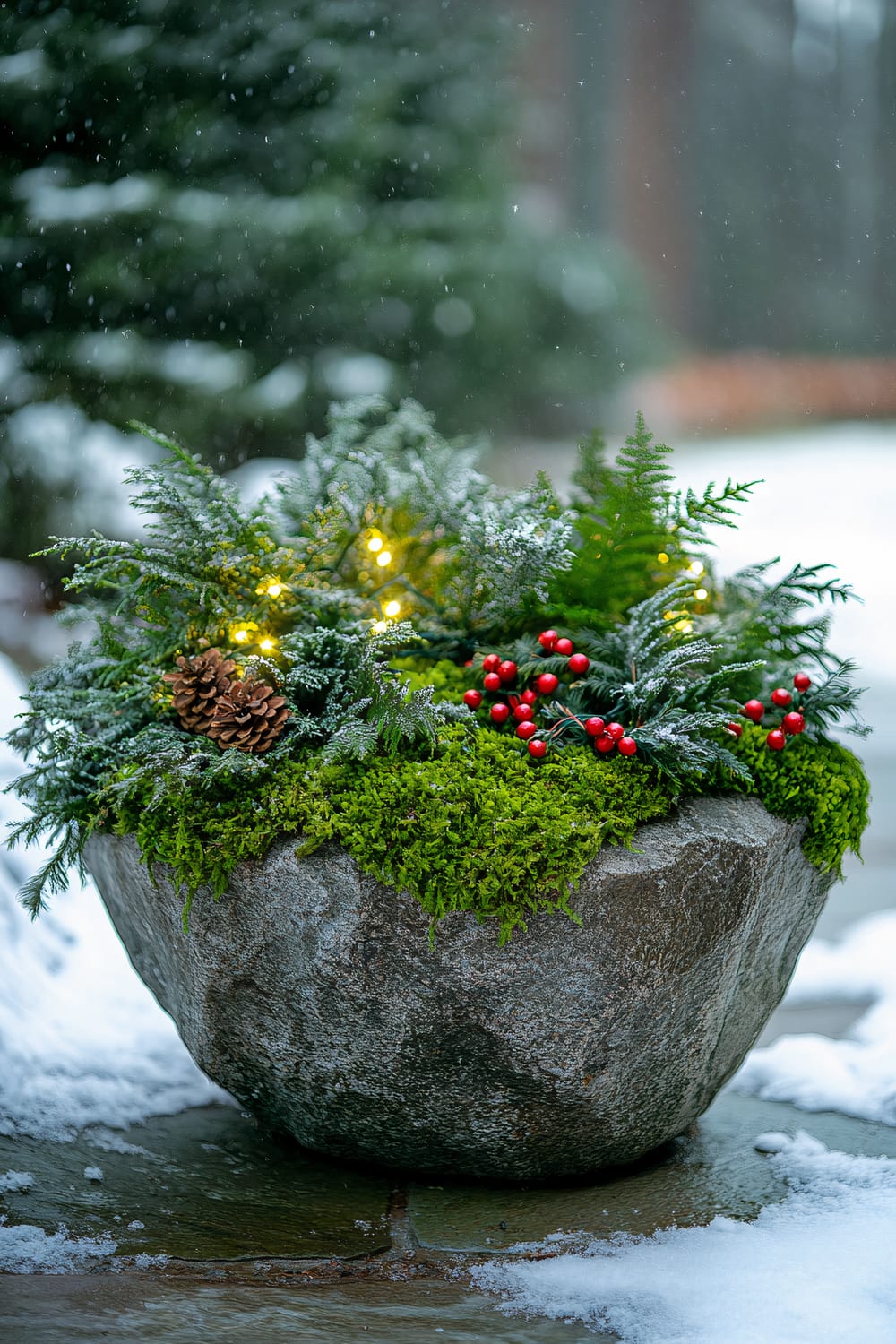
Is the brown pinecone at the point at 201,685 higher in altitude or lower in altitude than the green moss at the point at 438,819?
higher

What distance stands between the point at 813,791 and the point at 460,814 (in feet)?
2.29

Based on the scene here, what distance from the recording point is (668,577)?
2578 millimetres

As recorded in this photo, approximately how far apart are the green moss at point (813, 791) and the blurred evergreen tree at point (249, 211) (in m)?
5.49

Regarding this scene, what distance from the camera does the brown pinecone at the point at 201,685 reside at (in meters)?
2.15

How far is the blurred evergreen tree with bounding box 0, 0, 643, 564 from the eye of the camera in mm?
6773

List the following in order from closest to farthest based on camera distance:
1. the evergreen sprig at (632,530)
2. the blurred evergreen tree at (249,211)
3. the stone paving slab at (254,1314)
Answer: the stone paving slab at (254,1314) < the evergreen sprig at (632,530) < the blurred evergreen tree at (249,211)

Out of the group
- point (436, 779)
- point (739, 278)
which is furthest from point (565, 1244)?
point (739, 278)

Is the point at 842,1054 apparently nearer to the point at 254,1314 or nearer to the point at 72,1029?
the point at 254,1314

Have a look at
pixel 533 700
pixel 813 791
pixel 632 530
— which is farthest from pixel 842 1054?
pixel 632 530

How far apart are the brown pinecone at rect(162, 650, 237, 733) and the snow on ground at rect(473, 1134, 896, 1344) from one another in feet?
3.63

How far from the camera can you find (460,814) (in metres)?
1.94

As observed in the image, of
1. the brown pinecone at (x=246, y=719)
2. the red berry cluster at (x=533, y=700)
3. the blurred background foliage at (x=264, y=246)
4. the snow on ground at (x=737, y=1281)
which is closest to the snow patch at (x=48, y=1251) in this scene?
the snow on ground at (x=737, y=1281)

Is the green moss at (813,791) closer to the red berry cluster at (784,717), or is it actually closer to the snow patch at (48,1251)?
the red berry cluster at (784,717)

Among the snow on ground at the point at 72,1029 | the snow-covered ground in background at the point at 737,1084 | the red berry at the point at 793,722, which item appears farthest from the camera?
the snow on ground at the point at 72,1029
